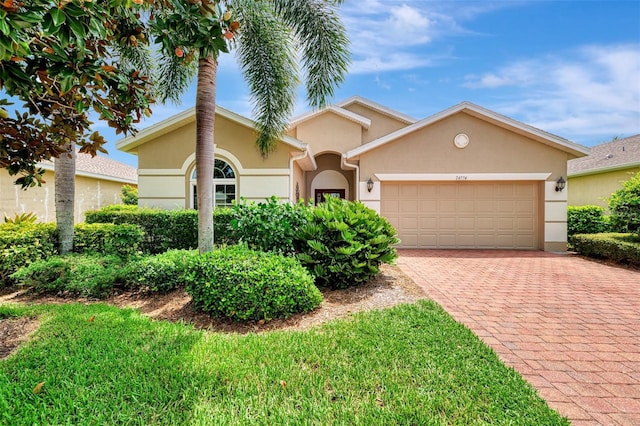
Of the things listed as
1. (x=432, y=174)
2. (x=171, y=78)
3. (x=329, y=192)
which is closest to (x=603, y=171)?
(x=432, y=174)

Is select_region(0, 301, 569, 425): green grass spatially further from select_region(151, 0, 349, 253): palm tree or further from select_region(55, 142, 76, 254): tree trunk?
select_region(55, 142, 76, 254): tree trunk

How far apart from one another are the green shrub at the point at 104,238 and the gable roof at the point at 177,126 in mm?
4138

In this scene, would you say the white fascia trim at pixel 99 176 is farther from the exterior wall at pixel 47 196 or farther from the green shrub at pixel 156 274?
the green shrub at pixel 156 274

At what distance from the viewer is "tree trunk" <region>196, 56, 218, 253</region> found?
20.8ft

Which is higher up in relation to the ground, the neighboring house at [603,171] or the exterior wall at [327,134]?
the exterior wall at [327,134]

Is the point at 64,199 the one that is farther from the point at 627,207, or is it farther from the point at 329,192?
the point at 627,207

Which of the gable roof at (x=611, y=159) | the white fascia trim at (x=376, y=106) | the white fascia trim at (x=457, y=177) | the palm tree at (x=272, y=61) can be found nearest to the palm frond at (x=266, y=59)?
the palm tree at (x=272, y=61)

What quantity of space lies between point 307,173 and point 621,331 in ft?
46.6

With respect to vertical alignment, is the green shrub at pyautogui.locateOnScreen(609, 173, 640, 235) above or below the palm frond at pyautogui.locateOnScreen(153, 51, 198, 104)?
below

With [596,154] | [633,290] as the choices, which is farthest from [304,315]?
[596,154]

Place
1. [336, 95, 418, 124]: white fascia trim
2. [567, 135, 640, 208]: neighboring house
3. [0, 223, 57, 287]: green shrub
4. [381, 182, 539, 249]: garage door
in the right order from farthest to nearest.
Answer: [336, 95, 418, 124]: white fascia trim < [567, 135, 640, 208]: neighboring house < [381, 182, 539, 249]: garage door < [0, 223, 57, 287]: green shrub

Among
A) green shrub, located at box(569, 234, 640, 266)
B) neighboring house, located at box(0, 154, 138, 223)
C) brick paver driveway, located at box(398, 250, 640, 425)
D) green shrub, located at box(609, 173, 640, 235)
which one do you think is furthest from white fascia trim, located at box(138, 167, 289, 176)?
green shrub, located at box(609, 173, 640, 235)

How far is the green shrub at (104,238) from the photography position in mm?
7816

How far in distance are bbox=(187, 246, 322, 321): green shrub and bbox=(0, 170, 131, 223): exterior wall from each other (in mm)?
7971
